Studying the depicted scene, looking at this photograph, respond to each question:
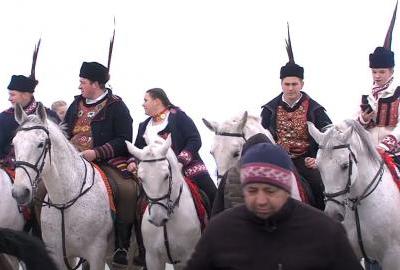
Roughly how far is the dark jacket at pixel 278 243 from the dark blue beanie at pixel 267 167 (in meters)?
0.13

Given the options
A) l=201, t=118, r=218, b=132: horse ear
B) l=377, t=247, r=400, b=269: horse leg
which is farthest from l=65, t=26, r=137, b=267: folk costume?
l=377, t=247, r=400, b=269: horse leg

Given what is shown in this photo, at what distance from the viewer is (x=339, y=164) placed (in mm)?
6898

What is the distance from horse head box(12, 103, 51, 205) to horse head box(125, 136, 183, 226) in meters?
0.96

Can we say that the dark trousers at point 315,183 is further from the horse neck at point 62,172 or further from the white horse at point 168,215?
the horse neck at point 62,172

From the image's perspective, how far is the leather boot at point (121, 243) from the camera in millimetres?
8188

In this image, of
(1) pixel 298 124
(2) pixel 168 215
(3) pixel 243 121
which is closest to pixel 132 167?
(2) pixel 168 215

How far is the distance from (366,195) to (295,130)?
156 cm

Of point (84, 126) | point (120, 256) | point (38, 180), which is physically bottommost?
point (120, 256)

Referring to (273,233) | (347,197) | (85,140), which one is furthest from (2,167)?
(273,233)

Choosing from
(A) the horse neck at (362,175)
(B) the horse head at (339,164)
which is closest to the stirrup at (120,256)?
(B) the horse head at (339,164)

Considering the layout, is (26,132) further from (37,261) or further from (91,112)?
(37,261)

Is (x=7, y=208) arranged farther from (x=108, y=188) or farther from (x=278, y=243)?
(x=278, y=243)

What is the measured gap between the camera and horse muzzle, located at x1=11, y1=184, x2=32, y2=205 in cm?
686

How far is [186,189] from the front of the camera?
8.15 metres
